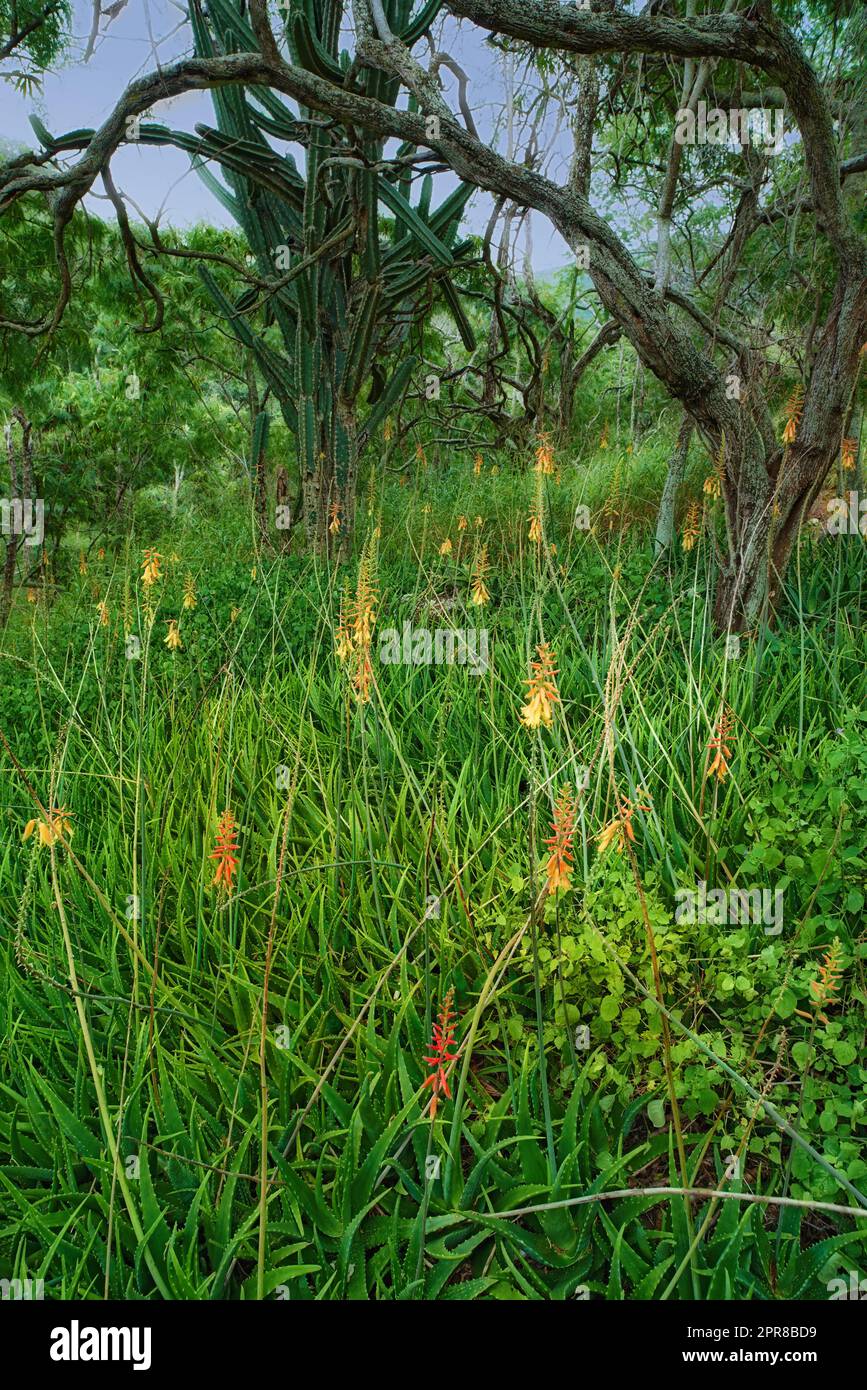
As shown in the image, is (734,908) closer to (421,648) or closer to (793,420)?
(421,648)

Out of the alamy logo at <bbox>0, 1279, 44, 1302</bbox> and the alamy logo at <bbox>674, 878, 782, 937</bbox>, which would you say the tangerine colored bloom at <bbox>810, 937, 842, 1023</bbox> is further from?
the alamy logo at <bbox>0, 1279, 44, 1302</bbox>

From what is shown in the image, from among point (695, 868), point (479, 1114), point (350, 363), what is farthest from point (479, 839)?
point (350, 363)

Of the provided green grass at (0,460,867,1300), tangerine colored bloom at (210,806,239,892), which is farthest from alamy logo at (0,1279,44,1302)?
tangerine colored bloom at (210,806,239,892)

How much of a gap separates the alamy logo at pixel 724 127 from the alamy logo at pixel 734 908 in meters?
3.31

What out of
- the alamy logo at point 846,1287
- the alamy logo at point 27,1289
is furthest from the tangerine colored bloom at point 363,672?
the alamy logo at point 846,1287

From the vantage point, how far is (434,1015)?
1696mm

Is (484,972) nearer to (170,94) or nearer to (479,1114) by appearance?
(479,1114)

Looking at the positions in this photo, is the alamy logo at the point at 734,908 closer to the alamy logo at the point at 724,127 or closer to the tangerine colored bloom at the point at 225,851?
the tangerine colored bloom at the point at 225,851
